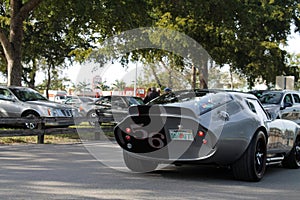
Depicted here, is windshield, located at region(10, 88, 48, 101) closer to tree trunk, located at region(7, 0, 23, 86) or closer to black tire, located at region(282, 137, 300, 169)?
tree trunk, located at region(7, 0, 23, 86)

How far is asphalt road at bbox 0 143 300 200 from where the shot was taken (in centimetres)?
721

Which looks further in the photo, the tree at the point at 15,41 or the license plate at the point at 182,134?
the tree at the point at 15,41

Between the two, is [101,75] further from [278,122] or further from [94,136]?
[94,136]

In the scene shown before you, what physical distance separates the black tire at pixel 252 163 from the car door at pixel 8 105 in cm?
1226

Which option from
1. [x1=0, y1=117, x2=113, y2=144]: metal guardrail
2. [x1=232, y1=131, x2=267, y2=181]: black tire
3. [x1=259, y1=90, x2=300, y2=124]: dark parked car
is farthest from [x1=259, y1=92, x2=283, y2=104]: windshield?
[x1=232, y1=131, x2=267, y2=181]: black tire

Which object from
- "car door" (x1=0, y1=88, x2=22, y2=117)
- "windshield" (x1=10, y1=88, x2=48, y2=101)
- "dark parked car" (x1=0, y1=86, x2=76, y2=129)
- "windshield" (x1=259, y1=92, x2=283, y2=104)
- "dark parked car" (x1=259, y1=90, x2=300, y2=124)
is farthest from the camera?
"windshield" (x1=259, y1=92, x2=283, y2=104)

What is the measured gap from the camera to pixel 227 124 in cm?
820

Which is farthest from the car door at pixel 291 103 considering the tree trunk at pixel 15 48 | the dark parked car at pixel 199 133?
the dark parked car at pixel 199 133

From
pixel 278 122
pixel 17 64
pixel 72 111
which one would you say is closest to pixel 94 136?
pixel 72 111

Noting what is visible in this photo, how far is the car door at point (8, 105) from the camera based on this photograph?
19.1m

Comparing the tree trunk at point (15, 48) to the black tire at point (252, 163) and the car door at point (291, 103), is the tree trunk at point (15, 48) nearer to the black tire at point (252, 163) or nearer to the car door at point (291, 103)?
the car door at point (291, 103)

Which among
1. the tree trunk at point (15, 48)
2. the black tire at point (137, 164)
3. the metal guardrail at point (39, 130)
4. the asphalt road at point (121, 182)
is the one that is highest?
the tree trunk at point (15, 48)

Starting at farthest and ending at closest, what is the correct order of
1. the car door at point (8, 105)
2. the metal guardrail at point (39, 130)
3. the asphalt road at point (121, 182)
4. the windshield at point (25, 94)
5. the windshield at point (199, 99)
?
the windshield at point (25, 94), the car door at point (8, 105), the metal guardrail at point (39, 130), the windshield at point (199, 99), the asphalt road at point (121, 182)

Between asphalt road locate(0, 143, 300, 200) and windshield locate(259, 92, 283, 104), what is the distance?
1200 cm
